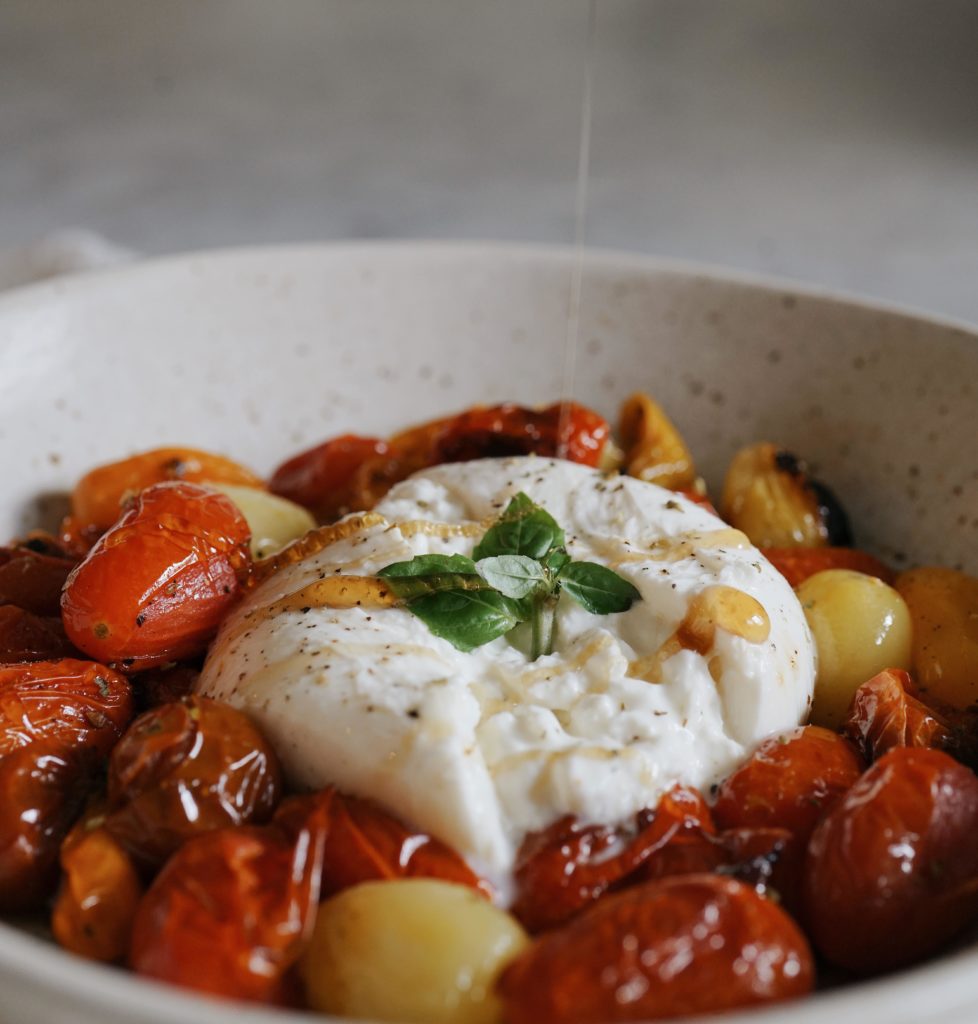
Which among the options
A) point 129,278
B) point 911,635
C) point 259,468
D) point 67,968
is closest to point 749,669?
point 911,635

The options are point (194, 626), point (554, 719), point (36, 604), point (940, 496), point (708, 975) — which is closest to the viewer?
point (708, 975)

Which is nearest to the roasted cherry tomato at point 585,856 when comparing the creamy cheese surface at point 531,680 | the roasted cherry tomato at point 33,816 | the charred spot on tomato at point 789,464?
the creamy cheese surface at point 531,680

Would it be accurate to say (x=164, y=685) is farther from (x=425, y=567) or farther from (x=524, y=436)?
(x=524, y=436)

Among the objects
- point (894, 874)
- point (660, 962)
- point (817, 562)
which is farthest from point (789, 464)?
point (660, 962)

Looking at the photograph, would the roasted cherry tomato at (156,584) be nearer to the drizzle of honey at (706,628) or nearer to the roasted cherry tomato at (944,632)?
the drizzle of honey at (706,628)

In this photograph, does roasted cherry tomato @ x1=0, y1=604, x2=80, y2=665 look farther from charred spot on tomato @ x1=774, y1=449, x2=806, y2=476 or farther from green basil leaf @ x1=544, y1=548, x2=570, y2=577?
charred spot on tomato @ x1=774, y1=449, x2=806, y2=476

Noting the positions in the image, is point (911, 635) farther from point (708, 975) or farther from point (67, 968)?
point (67, 968)
